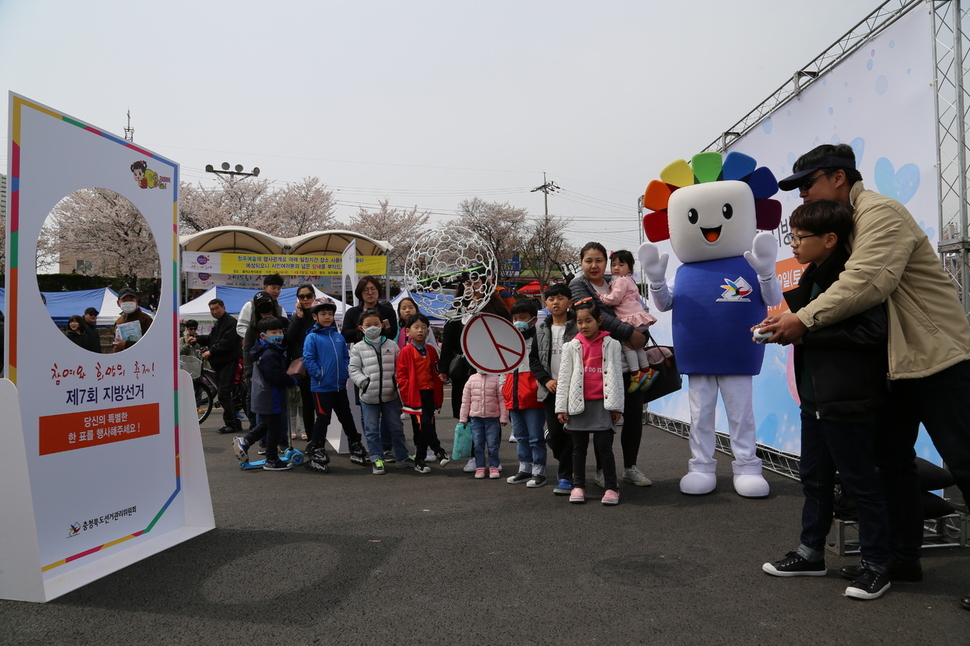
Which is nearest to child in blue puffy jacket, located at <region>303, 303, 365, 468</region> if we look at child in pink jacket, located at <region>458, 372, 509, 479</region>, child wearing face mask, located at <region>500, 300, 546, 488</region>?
child in pink jacket, located at <region>458, 372, 509, 479</region>

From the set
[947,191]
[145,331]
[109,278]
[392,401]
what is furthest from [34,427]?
[109,278]

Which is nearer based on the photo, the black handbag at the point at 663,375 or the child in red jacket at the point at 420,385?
the black handbag at the point at 663,375

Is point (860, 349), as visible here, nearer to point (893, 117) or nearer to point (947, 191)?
point (947, 191)

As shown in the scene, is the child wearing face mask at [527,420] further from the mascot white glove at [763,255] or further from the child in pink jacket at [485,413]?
the mascot white glove at [763,255]

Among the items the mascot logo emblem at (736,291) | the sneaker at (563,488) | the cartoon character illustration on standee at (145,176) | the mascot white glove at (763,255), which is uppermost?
the cartoon character illustration on standee at (145,176)

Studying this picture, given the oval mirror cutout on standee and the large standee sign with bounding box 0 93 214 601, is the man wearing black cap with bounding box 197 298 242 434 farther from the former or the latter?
the large standee sign with bounding box 0 93 214 601

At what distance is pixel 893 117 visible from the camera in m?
4.43

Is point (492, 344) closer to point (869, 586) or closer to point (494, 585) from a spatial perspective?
point (494, 585)

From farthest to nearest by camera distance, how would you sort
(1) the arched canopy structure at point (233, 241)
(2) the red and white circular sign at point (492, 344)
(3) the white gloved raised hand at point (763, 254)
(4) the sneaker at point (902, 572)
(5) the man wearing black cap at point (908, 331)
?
(1) the arched canopy structure at point (233, 241) < (2) the red and white circular sign at point (492, 344) < (3) the white gloved raised hand at point (763, 254) < (4) the sneaker at point (902, 572) < (5) the man wearing black cap at point (908, 331)

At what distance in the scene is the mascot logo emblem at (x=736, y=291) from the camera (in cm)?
492

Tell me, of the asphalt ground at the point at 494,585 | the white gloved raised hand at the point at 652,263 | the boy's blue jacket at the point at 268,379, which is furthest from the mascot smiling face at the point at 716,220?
the boy's blue jacket at the point at 268,379

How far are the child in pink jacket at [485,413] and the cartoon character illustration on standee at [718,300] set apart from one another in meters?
1.54

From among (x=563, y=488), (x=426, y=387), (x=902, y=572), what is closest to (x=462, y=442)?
(x=426, y=387)

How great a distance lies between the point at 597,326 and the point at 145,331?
299 cm
